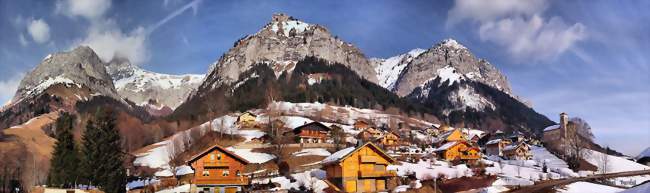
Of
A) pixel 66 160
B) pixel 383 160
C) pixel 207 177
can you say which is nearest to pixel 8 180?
pixel 66 160

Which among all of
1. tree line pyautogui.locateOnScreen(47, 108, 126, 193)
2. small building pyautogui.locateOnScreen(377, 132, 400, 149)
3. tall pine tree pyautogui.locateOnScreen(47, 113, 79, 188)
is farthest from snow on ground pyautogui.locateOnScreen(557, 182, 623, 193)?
tall pine tree pyautogui.locateOnScreen(47, 113, 79, 188)

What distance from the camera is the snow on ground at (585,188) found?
6048 cm

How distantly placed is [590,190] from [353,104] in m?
138

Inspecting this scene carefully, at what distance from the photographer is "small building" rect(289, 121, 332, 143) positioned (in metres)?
114

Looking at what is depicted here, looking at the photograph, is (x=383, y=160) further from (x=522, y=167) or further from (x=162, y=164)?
(x=162, y=164)

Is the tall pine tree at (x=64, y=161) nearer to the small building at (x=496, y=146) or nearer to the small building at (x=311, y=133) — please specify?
the small building at (x=311, y=133)

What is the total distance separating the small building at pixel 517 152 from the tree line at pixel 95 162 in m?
74.3

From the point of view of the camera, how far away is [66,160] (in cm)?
6769

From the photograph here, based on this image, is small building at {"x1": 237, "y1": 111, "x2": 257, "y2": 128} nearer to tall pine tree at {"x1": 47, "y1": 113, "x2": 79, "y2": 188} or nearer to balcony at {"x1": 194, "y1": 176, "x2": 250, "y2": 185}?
tall pine tree at {"x1": 47, "y1": 113, "x2": 79, "y2": 188}

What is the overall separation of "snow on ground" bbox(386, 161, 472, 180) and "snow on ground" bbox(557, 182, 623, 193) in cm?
1415

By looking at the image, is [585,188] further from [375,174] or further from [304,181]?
[304,181]

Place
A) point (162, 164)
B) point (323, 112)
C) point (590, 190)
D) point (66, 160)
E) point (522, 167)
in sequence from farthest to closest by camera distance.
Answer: point (323, 112), point (162, 164), point (522, 167), point (66, 160), point (590, 190)

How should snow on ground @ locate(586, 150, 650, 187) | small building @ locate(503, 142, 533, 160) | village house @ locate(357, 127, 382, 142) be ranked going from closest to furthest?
1. small building @ locate(503, 142, 533, 160)
2. snow on ground @ locate(586, 150, 650, 187)
3. village house @ locate(357, 127, 382, 142)

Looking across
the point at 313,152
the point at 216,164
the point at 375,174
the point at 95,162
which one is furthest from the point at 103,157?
the point at 313,152
